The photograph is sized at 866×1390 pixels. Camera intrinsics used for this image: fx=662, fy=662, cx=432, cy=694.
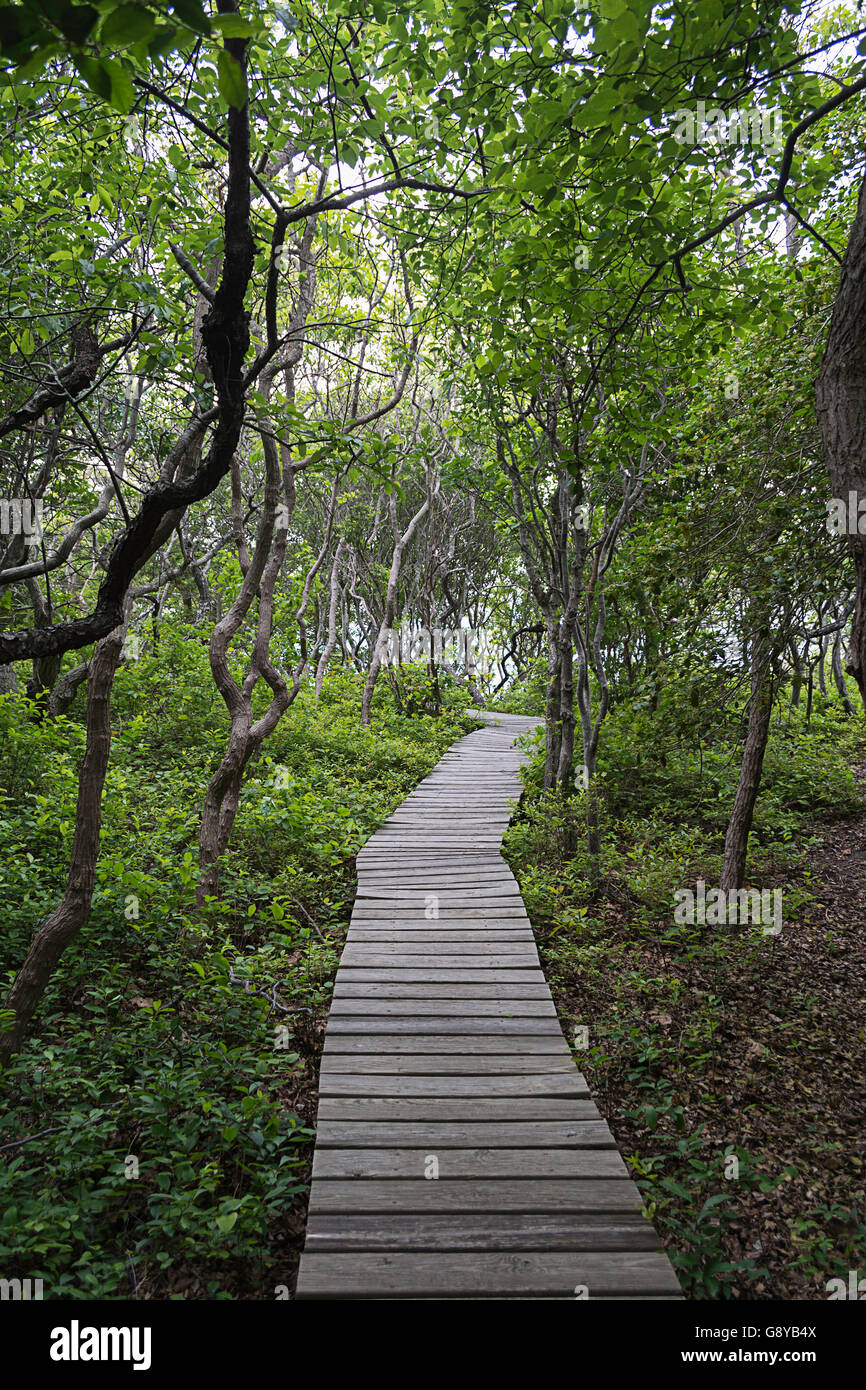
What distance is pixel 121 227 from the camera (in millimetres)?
6574

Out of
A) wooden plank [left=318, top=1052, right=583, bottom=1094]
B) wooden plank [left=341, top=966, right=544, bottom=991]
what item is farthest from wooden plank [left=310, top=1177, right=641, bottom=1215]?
wooden plank [left=341, top=966, right=544, bottom=991]

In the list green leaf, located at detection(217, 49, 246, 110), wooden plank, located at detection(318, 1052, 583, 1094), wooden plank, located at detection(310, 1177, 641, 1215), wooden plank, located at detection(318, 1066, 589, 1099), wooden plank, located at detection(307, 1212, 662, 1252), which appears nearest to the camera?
green leaf, located at detection(217, 49, 246, 110)

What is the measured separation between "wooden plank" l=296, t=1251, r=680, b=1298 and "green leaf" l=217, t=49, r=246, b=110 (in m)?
3.95

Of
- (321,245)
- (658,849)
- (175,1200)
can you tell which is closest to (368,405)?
(321,245)

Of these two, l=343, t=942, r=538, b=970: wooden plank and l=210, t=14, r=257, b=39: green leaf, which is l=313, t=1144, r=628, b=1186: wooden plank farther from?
l=210, t=14, r=257, b=39: green leaf

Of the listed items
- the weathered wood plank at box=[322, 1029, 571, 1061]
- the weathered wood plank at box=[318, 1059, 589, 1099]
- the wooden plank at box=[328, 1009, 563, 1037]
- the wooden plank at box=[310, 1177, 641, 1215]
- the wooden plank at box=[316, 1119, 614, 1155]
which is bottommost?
the wooden plank at box=[310, 1177, 641, 1215]

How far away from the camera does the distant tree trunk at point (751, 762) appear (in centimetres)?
521

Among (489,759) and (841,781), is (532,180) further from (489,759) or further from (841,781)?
(489,759)

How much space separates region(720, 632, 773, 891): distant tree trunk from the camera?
5.21 meters

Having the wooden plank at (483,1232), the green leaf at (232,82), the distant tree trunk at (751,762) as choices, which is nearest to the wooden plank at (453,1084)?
the wooden plank at (483,1232)

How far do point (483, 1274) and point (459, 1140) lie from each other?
738mm

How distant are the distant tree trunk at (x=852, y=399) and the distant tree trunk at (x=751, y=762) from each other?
263 centimetres

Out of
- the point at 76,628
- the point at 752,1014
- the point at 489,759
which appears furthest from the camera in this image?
the point at 489,759
